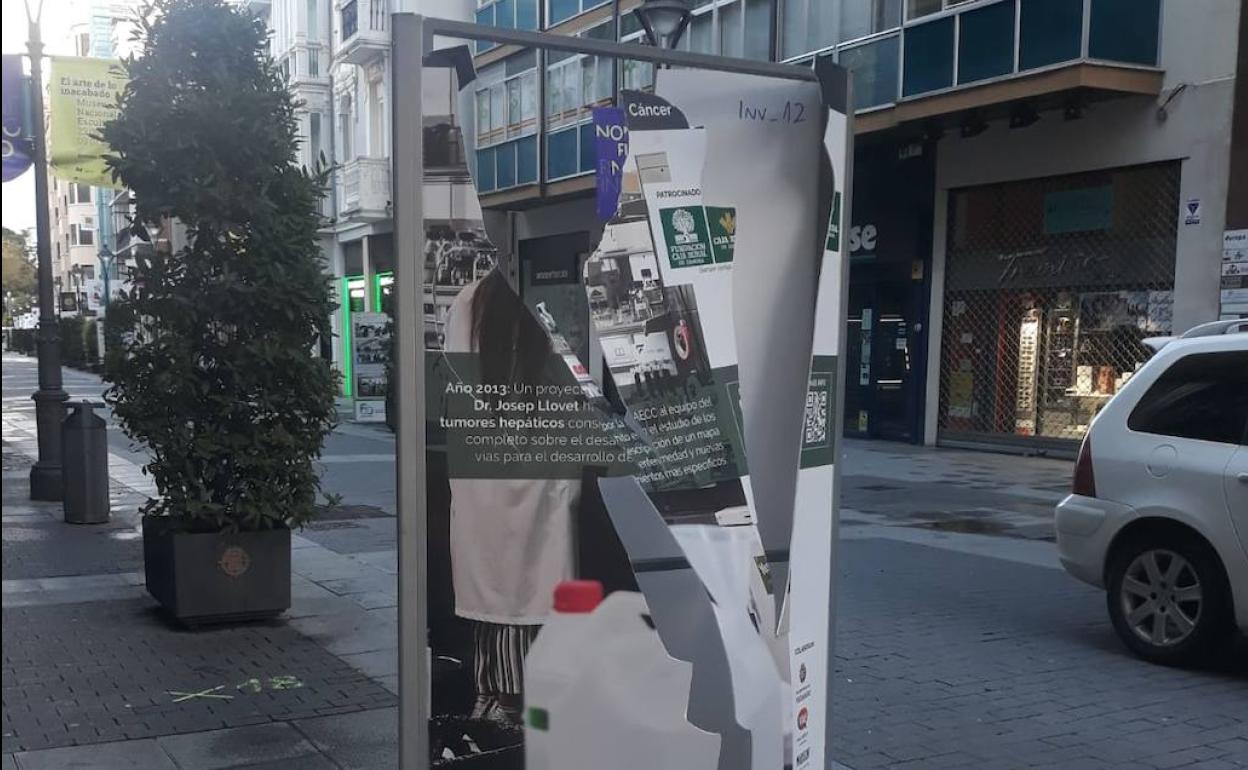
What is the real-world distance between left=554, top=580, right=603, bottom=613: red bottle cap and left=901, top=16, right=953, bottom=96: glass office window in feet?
49.0

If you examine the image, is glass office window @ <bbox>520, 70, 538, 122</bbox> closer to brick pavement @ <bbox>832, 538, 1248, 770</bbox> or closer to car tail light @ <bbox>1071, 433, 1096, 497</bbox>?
brick pavement @ <bbox>832, 538, 1248, 770</bbox>

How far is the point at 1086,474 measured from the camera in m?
6.73

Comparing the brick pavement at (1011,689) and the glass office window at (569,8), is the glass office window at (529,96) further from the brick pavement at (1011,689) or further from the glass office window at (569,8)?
the glass office window at (569,8)

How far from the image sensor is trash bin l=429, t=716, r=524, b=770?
2865mm

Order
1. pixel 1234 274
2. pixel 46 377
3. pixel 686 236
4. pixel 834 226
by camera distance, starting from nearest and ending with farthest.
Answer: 1. pixel 686 236
2. pixel 834 226
3. pixel 46 377
4. pixel 1234 274

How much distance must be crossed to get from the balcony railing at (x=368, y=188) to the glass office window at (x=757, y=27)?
1472cm

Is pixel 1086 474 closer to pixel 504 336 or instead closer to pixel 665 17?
pixel 504 336

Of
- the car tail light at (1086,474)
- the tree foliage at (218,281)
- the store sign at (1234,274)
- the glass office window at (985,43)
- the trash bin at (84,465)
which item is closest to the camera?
the tree foliage at (218,281)

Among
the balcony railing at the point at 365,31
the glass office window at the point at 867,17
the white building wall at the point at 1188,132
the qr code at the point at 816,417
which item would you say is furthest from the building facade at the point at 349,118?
the qr code at the point at 816,417

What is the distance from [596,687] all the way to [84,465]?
910 cm

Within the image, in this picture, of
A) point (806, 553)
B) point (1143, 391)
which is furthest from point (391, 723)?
point (1143, 391)

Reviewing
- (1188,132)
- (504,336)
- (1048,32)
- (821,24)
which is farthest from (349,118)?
(504,336)

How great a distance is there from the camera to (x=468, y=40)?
2.66m

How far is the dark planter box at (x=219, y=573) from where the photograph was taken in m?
6.46
